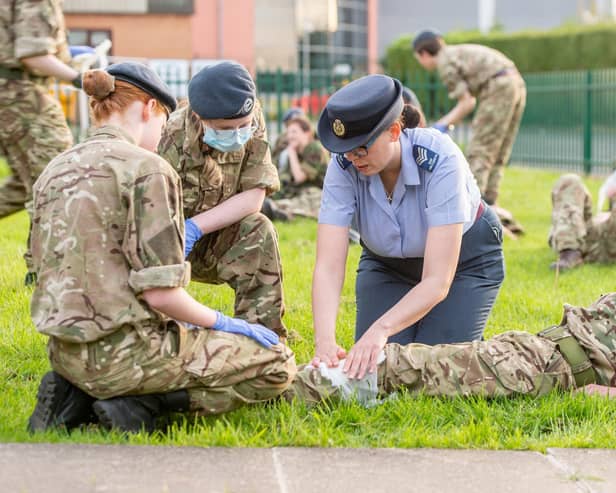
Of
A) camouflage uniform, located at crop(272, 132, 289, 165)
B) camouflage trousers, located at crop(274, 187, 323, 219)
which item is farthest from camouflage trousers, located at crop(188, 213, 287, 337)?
camouflage uniform, located at crop(272, 132, 289, 165)

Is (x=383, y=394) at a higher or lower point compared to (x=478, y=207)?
lower

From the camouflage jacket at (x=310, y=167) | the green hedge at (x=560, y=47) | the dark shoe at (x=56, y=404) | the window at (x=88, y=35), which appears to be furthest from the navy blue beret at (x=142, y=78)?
the window at (x=88, y=35)

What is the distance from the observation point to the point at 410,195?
15.3 ft

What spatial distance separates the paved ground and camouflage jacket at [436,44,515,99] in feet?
24.8

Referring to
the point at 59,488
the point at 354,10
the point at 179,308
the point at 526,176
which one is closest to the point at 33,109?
the point at 179,308

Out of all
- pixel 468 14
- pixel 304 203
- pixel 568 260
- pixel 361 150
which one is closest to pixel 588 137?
pixel 304 203

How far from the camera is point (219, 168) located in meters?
5.20

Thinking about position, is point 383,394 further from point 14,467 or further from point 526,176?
point 526,176

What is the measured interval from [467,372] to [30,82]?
381 centimetres

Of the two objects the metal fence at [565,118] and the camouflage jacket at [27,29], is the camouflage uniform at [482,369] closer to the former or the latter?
the camouflage jacket at [27,29]

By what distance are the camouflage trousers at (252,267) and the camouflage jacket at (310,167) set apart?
5671mm

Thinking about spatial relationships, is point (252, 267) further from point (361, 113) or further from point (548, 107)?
point (548, 107)

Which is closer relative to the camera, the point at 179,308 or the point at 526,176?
the point at 179,308

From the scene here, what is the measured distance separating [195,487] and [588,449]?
1.47 metres
